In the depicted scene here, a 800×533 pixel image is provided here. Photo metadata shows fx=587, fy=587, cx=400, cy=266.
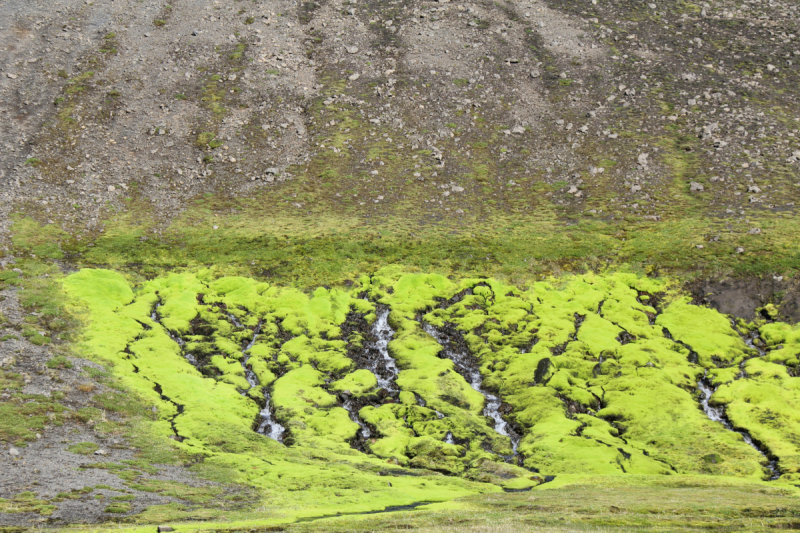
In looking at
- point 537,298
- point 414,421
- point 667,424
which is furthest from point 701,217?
point 414,421

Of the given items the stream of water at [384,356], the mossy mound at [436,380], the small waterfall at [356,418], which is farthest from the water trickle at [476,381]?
the small waterfall at [356,418]

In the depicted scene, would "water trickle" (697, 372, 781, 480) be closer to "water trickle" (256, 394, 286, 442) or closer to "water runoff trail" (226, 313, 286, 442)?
"water trickle" (256, 394, 286, 442)

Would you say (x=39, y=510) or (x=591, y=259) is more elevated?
(x=591, y=259)

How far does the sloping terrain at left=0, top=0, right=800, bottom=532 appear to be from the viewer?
30.2 metres

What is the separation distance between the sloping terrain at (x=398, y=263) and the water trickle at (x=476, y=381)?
18 centimetres

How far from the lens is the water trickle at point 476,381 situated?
121 feet

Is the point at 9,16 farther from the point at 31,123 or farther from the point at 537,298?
the point at 537,298

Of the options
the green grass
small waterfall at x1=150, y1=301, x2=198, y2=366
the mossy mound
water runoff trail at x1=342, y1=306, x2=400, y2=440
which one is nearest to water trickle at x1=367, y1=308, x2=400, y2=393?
water runoff trail at x1=342, y1=306, x2=400, y2=440

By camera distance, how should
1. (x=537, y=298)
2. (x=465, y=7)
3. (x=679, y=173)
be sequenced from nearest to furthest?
(x=537, y=298), (x=679, y=173), (x=465, y=7)

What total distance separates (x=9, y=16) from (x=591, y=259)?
73.0 meters

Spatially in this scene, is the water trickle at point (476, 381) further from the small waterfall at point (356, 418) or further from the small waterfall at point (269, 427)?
the small waterfall at point (269, 427)

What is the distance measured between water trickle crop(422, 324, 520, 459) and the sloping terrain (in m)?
0.18

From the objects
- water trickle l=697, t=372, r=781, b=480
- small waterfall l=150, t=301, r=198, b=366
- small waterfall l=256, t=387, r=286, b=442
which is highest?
small waterfall l=150, t=301, r=198, b=366

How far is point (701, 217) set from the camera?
54250mm
